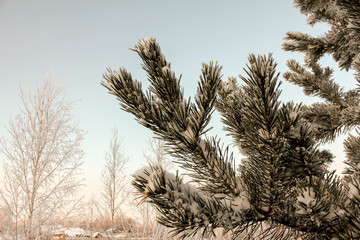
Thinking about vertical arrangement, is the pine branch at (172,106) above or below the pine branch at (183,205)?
above

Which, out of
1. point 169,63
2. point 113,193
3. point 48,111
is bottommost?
point 113,193

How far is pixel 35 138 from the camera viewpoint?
269 inches

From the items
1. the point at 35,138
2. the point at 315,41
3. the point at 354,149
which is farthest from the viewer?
the point at 35,138

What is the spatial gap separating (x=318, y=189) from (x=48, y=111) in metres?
8.35

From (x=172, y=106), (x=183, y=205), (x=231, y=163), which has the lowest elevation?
(x=183, y=205)

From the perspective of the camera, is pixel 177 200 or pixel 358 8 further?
pixel 358 8

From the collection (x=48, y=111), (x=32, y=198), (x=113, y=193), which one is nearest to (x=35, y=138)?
(x=48, y=111)

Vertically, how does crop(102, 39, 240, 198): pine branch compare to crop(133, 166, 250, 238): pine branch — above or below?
above

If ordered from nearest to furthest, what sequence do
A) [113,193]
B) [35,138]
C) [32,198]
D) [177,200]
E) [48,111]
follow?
1. [177,200]
2. [32,198]
3. [35,138]
4. [48,111]
5. [113,193]

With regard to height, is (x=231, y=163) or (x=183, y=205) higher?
(x=231, y=163)

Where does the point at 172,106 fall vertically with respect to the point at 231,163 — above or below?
above

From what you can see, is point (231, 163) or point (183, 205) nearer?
point (183, 205)

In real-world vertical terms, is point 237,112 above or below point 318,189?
above

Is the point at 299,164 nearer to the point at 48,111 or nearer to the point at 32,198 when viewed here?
the point at 32,198
